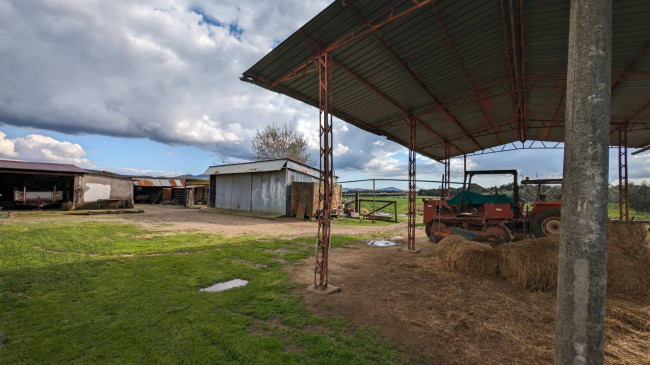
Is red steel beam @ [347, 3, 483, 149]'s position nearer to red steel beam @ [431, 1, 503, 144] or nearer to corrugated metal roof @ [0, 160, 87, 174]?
red steel beam @ [431, 1, 503, 144]

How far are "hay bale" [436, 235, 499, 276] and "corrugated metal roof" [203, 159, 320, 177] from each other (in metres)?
13.1

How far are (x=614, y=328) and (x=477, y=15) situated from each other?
5.78 meters

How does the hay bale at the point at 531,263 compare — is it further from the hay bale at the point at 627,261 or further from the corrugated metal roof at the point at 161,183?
the corrugated metal roof at the point at 161,183

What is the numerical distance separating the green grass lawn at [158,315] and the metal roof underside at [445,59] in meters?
4.90

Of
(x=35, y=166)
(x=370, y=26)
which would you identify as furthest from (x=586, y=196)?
(x=35, y=166)

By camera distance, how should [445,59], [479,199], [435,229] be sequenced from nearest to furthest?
1. [445,59]
2. [479,199]
3. [435,229]

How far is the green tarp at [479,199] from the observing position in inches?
326

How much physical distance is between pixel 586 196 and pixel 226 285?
5211 mm

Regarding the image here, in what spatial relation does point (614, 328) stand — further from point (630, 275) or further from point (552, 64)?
point (552, 64)

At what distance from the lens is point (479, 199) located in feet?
28.7

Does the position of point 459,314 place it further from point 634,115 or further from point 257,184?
point 257,184

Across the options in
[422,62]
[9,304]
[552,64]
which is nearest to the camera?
[9,304]

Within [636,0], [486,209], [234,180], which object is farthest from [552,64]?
[234,180]

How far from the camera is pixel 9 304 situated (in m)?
3.91
